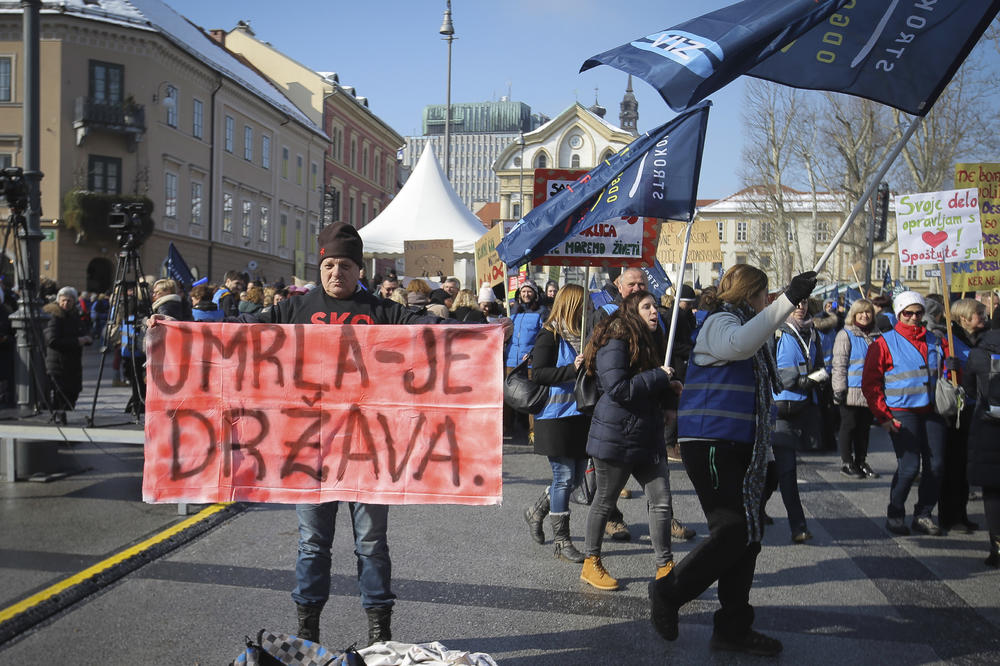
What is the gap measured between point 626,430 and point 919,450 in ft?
9.71

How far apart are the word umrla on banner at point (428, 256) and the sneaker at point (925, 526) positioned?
1124 cm

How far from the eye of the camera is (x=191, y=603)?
4.96 meters

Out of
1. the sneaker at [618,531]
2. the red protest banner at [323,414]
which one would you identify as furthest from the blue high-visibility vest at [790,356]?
the red protest banner at [323,414]

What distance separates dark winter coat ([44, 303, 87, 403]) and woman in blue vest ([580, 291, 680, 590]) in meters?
7.26

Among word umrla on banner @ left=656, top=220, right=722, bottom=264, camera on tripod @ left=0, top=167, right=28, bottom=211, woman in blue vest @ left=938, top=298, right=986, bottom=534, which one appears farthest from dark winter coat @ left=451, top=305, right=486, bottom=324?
woman in blue vest @ left=938, top=298, right=986, bottom=534

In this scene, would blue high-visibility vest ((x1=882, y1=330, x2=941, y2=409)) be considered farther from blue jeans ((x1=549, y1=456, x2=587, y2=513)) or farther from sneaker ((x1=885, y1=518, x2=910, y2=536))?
blue jeans ((x1=549, y1=456, x2=587, y2=513))

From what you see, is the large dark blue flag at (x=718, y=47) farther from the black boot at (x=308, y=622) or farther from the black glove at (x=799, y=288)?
the black boot at (x=308, y=622)

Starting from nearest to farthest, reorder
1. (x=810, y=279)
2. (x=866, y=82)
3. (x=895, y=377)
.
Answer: (x=810, y=279)
(x=866, y=82)
(x=895, y=377)

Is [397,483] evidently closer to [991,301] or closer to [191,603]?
[191,603]

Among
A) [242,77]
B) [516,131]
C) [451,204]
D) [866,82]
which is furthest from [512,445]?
[516,131]

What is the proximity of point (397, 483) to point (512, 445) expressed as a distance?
24.2 feet

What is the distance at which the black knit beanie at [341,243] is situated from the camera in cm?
425

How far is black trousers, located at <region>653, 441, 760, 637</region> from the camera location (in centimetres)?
449

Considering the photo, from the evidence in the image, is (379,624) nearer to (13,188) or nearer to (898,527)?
(898,527)
